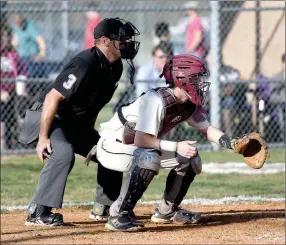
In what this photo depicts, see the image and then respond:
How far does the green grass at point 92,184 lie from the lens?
383 inches

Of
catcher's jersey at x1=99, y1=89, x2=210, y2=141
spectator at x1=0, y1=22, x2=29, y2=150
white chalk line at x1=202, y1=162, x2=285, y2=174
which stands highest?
catcher's jersey at x1=99, y1=89, x2=210, y2=141

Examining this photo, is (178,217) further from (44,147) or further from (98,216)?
(44,147)

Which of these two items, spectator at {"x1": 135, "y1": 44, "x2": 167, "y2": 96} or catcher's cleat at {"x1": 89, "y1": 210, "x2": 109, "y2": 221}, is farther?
spectator at {"x1": 135, "y1": 44, "x2": 167, "y2": 96}

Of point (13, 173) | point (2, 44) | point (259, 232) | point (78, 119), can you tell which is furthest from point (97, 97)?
point (2, 44)

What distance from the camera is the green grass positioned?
973 cm

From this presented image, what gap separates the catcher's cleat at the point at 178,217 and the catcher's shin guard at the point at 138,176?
0.57m

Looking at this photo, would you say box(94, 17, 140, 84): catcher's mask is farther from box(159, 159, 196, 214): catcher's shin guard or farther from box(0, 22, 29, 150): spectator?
box(0, 22, 29, 150): spectator

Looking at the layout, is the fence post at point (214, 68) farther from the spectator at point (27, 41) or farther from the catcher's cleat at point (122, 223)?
the catcher's cleat at point (122, 223)

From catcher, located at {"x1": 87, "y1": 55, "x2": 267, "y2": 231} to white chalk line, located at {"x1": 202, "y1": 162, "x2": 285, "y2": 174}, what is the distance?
4861 millimetres

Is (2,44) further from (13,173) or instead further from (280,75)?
(280,75)

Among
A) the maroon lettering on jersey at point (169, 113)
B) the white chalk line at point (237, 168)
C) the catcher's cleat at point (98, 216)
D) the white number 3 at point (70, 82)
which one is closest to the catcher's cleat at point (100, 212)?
the catcher's cleat at point (98, 216)

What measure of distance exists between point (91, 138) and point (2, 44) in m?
6.61

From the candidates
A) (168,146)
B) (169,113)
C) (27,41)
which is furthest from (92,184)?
(27,41)

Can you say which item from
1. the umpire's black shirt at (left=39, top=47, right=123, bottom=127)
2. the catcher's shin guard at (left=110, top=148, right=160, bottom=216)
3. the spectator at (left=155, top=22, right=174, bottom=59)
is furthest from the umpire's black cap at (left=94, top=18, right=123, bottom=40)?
the spectator at (left=155, top=22, right=174, bottom=59)
